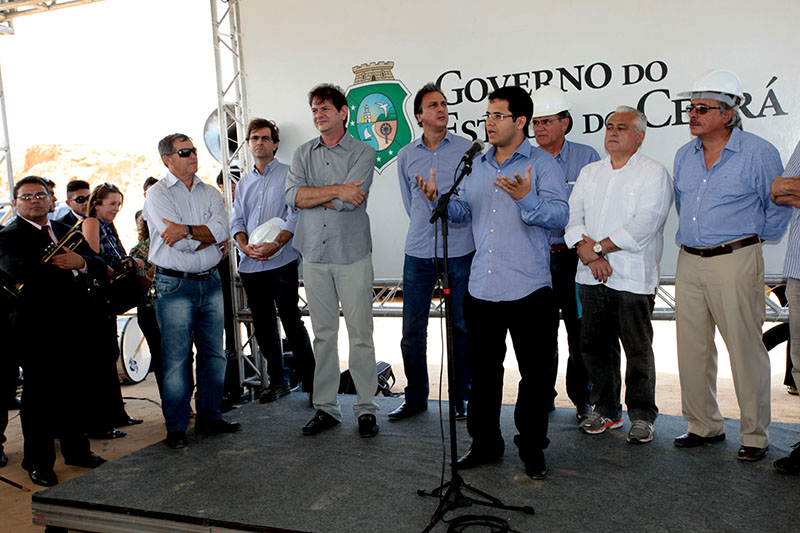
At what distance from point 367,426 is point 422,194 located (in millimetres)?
1414

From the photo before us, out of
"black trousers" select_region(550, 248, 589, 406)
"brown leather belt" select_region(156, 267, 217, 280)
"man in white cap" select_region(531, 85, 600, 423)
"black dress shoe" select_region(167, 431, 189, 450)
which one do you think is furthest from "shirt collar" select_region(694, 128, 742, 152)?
"black dress shoe" select_region(167, 431, 189, 450)

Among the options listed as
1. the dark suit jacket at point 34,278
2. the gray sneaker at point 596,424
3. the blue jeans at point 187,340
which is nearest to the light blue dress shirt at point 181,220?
the blue jeans at point 187,340

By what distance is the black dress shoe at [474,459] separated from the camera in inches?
128

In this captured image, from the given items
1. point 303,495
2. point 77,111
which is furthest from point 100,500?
point 77,111

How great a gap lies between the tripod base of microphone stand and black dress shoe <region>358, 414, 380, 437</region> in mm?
968

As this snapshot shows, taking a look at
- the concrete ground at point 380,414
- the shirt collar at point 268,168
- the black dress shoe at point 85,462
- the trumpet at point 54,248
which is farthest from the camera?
the shirt collar at point 268,168

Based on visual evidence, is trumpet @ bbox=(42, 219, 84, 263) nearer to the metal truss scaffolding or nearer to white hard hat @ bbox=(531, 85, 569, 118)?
the metal truss scaffolding

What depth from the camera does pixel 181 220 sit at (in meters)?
4.02

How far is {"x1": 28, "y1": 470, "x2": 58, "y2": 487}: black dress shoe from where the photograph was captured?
4.05m

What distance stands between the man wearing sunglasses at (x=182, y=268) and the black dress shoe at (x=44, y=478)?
769 mm

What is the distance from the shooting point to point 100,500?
326 cm

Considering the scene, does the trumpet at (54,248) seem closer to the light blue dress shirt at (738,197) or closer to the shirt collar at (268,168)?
the shirt collar at (268,168)

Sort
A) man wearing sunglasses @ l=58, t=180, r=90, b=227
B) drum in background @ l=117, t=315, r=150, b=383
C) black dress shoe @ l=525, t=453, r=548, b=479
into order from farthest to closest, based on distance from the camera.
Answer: drum in background @ l=117, t=315, r=150, b=383 → man wearing sunglasses @ l=58, t=180, r=90, b=227 → black dress shoe @ l=525, t=453, r=548, b=479

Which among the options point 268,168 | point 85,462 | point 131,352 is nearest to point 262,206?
point 268,168
